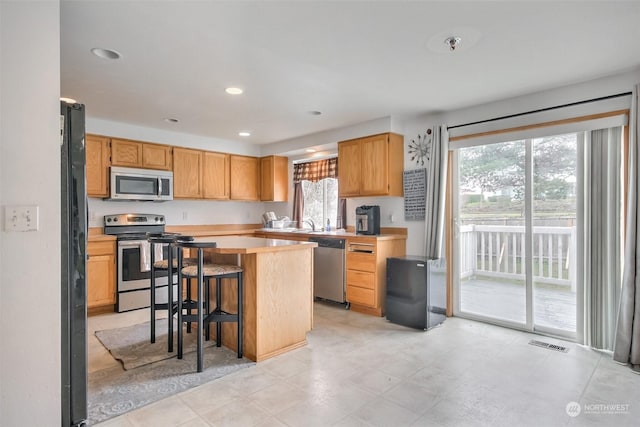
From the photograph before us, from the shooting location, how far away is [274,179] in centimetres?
588

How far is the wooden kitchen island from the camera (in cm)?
274

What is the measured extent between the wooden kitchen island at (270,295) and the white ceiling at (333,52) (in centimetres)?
146

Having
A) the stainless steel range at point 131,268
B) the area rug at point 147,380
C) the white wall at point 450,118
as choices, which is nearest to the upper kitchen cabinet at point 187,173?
the stainless steel range at point 131,268

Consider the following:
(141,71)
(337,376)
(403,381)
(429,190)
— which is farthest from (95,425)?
(429,190)

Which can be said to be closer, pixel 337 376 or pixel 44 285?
pixel 44 285

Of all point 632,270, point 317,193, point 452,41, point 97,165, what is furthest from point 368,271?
point 97,165

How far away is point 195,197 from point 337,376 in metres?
3.68

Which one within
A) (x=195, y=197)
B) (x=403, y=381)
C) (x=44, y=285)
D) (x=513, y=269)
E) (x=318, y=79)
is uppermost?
(x=318, y=79)

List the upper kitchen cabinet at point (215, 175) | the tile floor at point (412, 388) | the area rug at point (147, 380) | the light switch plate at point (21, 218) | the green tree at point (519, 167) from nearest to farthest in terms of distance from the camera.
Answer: the light switch plate at point (21, 218) < the tile floor at point (412, 388) < the area rug at point (147, 380) < the green tree at point (519, 167) < the upper kitchen cabinet at point (215, 175)

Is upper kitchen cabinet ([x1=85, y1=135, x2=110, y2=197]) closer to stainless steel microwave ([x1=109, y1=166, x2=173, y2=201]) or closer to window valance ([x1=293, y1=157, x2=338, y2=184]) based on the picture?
stainless steel microwave ([x1=109, y1=166, x2=173, y2=201])

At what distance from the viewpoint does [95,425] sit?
75.5 inches

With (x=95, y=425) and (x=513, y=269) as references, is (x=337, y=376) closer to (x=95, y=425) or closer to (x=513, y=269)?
(x=95, y=425)

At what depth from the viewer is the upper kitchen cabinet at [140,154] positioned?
449 cm

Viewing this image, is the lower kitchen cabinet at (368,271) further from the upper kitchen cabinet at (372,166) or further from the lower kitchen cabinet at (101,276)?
the lower kitchen cabinet at (101,276)
